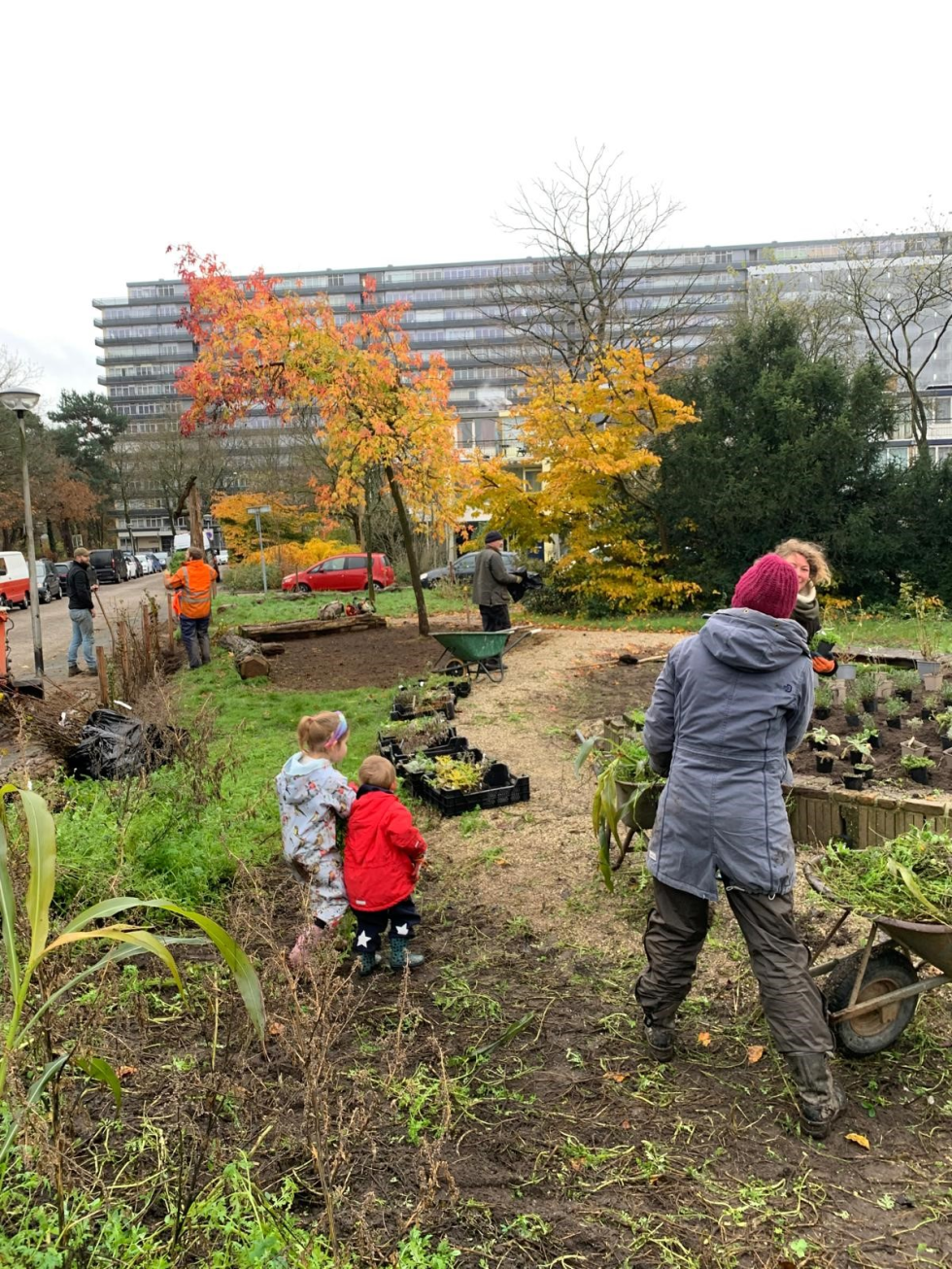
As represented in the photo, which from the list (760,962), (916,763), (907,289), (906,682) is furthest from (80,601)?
(907,289)

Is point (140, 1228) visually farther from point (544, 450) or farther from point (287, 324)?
point (544, 450)

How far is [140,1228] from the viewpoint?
6.72ft

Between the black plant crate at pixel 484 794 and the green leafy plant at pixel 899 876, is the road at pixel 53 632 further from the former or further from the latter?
the green leafy plant at pixel 899 876

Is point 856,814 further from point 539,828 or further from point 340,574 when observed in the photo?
point 340,574

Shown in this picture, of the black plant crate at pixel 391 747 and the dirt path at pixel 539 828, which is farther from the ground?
the black plant crate at pixel 391 747

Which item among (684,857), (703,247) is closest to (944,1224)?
(684,857)

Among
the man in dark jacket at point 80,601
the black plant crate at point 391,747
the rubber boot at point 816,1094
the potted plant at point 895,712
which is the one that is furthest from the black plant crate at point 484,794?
the man in dark jacket at point 80,601

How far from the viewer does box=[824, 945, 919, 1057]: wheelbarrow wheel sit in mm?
2865

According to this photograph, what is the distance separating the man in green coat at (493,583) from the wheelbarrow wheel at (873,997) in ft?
24.8

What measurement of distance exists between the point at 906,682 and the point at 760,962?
525cm

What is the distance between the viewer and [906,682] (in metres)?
7.21

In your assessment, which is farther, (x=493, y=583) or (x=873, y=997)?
(x=493, y=583)

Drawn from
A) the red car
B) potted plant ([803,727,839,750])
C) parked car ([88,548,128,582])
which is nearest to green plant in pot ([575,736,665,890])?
potted plant ([803,727,839,750])

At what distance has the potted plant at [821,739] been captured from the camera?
5370mm
